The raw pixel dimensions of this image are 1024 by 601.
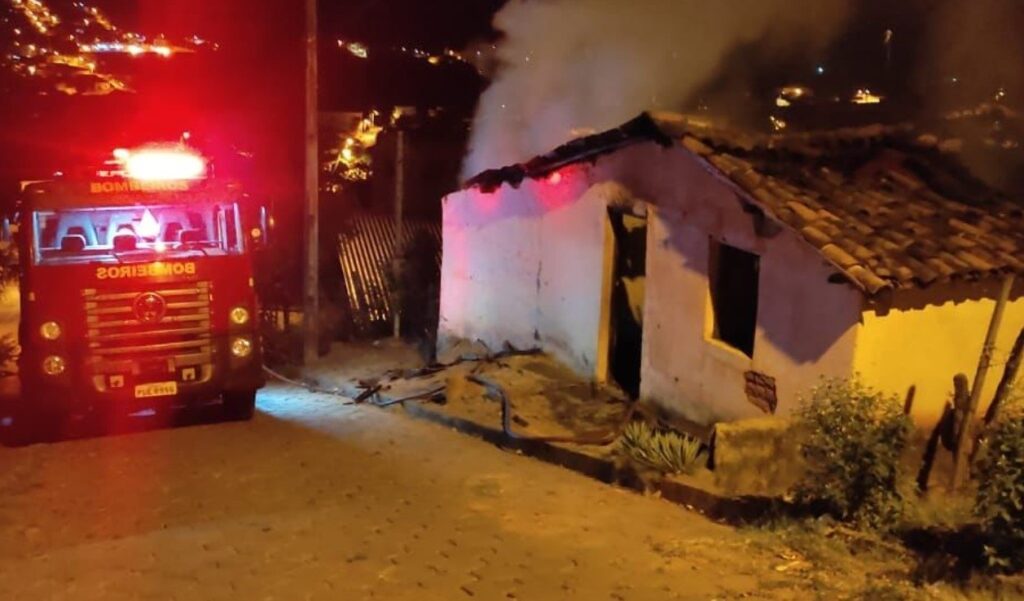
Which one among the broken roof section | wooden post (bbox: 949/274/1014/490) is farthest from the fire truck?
wooden post (bbox: 949/274/1014/490)

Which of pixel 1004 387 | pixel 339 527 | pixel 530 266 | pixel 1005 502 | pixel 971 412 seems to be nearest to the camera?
pixel 1005 502

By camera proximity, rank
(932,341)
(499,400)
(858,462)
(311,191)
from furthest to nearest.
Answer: (311,191), (499,400), (932,341), (858,462)

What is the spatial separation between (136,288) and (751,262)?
651 cm

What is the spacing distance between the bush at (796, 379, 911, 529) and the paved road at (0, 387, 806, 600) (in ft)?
2.53

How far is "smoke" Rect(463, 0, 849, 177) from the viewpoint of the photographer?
15.7 metres

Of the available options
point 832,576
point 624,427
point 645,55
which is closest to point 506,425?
point 624,427

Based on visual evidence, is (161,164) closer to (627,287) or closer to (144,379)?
(144,379)

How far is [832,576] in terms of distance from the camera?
611 cm

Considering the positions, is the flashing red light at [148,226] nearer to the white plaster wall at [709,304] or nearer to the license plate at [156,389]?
the license plate at [156,389]

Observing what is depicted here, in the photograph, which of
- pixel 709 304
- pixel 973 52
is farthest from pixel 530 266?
pixel 973 52

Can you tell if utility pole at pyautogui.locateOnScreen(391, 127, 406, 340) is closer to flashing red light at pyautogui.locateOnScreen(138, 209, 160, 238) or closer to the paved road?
flashing red light at pyautogui.locateOnScreen(138, 209, 160, 238)

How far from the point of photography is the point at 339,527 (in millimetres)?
7488

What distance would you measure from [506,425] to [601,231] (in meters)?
2.93

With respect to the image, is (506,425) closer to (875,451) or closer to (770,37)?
(875,451)
